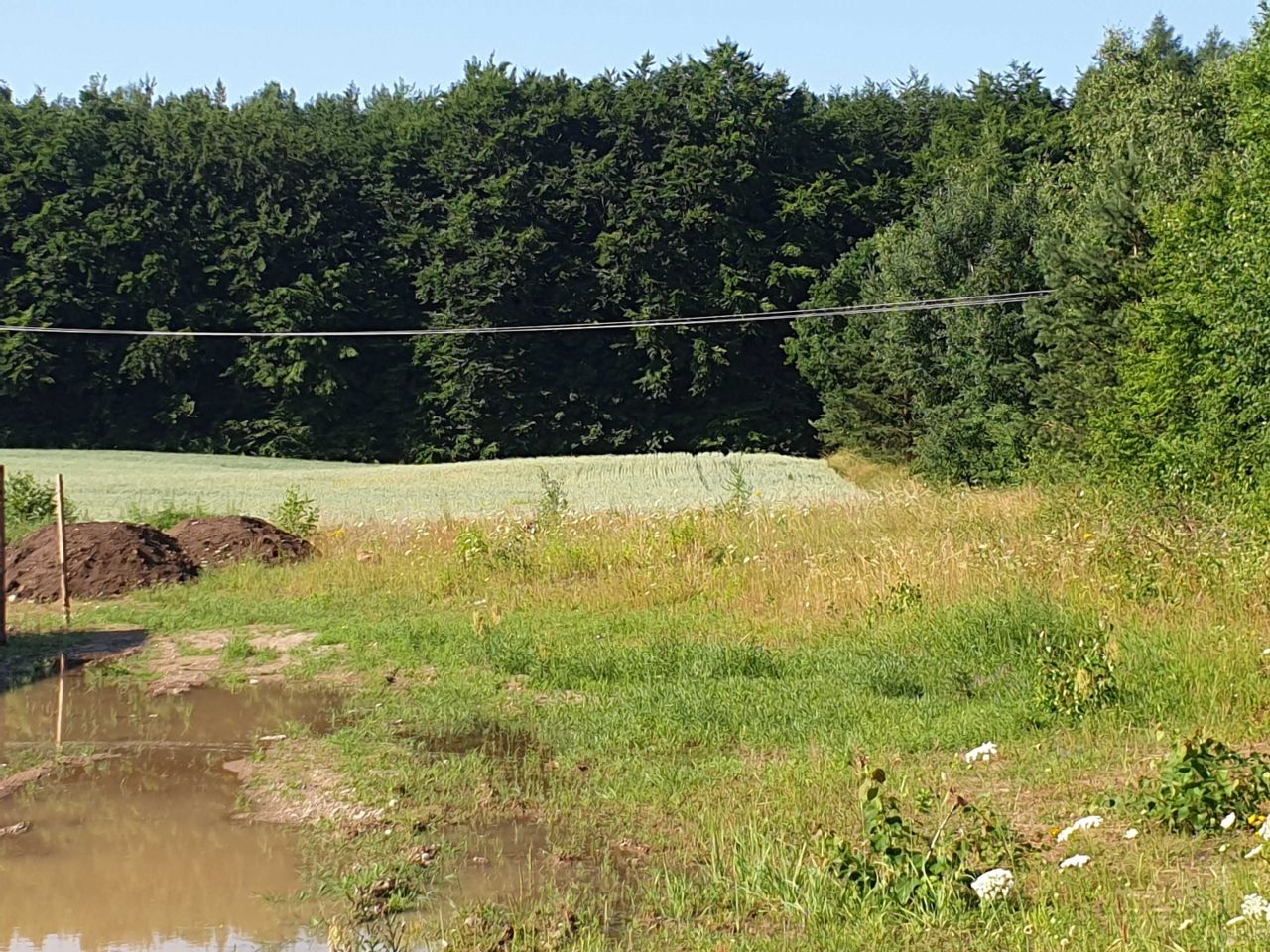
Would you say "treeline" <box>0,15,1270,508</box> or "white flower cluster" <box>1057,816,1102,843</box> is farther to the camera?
"treeline" <box>0,15,1270,508</box>

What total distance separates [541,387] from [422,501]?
17.8 metres

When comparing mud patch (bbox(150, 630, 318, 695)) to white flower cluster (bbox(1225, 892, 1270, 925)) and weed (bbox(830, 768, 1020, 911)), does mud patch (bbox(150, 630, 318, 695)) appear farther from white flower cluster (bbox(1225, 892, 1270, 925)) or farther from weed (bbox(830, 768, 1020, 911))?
white flower cluster (bbox(1225, 892, 1270, 925))

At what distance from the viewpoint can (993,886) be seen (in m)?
5.42

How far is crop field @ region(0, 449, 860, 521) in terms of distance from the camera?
1081 inches

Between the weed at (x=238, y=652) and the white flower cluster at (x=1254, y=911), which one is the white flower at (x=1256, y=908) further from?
the weed at (x=238, y=652)

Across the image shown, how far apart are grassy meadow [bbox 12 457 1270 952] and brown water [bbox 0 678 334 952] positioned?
14.4 inches

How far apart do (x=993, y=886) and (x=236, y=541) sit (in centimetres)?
1496

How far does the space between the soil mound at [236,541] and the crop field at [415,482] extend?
4.53 metres

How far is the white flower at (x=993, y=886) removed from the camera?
540 cm

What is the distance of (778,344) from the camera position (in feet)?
157

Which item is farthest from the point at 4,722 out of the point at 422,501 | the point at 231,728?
the point at 422,501

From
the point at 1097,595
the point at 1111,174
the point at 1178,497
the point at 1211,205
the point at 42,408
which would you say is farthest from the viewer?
the point at 42,408

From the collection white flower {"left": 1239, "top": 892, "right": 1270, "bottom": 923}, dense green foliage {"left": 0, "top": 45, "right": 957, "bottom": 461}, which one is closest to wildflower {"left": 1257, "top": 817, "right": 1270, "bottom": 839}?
white flower {"left": 1239, "top": 892, "right": 1270, "bottom": 923}

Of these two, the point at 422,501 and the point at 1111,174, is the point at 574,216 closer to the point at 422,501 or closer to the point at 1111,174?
the point at 422,501
